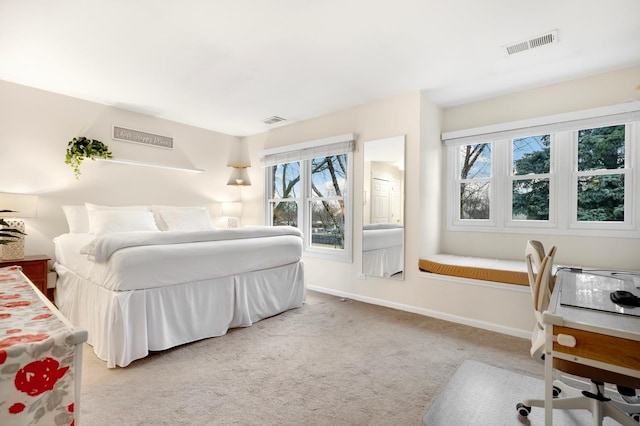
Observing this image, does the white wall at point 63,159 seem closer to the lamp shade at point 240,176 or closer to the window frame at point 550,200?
the lamp shade at point 240,176

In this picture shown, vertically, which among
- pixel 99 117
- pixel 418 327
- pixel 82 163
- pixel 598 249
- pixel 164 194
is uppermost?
pixel 99 117

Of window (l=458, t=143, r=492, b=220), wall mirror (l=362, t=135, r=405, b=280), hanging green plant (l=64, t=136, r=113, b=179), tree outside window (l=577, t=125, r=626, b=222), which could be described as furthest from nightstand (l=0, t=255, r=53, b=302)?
tree outside window (l=577, t=125, r=626, b=222)

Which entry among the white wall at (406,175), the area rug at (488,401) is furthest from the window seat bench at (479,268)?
the area rug at (488,401)

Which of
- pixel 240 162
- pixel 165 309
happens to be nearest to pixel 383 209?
pixel 165 309

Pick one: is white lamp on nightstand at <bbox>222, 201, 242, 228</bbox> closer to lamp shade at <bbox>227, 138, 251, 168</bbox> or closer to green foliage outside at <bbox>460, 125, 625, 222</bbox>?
lamp shade at <bbox>227, 138, 251, 168</bbox>

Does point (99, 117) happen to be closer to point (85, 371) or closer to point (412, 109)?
point (85, 371)

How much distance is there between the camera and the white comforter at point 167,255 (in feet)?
7.39

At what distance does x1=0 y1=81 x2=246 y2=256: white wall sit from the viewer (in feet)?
11.0

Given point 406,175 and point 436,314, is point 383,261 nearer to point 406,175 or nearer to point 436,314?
point 436,314

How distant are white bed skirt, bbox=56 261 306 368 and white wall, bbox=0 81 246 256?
3.05 ft

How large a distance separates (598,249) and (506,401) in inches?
82.7

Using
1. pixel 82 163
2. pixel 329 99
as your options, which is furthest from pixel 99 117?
pixel 329 99

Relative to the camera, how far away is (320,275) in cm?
447

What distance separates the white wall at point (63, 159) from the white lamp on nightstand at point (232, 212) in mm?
428
